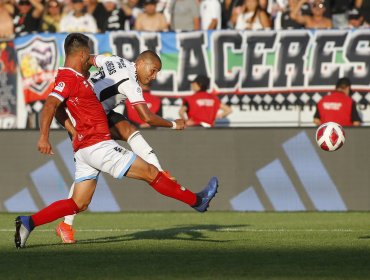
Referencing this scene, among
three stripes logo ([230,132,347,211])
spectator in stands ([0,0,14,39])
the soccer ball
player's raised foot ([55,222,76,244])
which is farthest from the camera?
spectator in stands ([0,0,14,39])

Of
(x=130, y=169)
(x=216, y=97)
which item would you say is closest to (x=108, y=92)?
(x=130, y=169)

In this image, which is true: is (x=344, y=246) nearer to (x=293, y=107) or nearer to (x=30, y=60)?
(x=293, y=107)

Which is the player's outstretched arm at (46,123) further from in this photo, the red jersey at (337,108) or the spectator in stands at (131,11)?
the spectator in stands at (131,11)

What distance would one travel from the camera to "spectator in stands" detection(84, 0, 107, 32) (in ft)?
70.7

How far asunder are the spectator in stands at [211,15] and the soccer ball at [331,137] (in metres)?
7.39

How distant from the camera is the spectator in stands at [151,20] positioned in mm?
21312

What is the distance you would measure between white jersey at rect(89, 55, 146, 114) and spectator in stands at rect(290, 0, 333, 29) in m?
8.95

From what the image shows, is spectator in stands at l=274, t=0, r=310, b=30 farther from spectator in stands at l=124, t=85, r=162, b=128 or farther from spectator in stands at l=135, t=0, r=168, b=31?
spectator in stands at l=124, t=85, r=162, b=128

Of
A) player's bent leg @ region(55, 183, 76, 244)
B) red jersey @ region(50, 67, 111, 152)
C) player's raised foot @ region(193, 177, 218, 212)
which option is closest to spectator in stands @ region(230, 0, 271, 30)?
player's bent leg @ region(55, 183, 76, 244)

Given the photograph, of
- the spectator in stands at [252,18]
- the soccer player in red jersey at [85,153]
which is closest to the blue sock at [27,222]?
the soccer player in red jersey at [85,153]

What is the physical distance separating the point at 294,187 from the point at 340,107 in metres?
1.86

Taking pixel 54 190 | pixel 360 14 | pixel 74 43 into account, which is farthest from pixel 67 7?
pixel 74 43

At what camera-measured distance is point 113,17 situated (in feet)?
70.9

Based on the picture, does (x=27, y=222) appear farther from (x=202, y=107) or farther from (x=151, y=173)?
(x=202, y=107)
